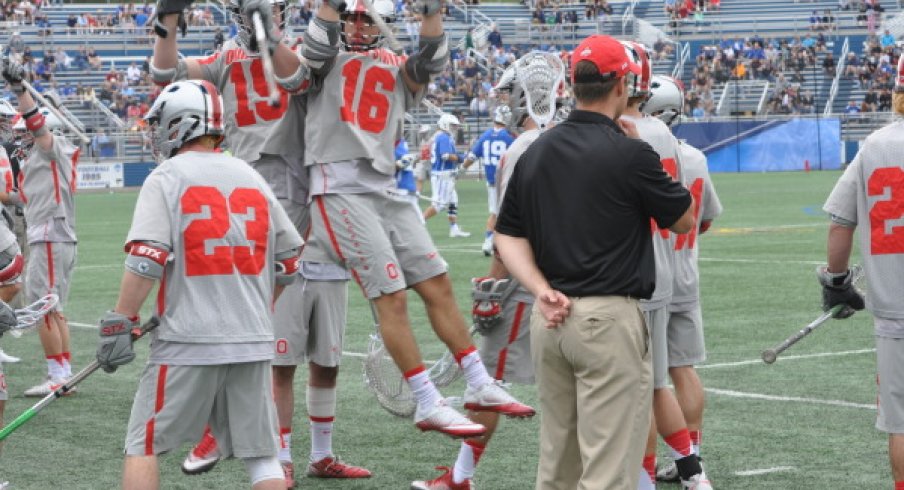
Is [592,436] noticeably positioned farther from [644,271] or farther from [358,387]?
[358,387]

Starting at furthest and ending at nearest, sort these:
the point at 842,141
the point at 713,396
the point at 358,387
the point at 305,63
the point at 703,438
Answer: the point at 842,141 → the point at 358,387 → the point at 713,396 → the point at 703,438 → the point at 305,63

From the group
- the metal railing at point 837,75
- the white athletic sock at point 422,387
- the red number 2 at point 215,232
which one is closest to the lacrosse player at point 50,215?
the white athletic sock at point 422,387

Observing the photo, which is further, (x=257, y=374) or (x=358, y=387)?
(x=358, y=387)

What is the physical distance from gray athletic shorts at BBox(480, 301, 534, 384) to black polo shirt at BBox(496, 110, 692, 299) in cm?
198

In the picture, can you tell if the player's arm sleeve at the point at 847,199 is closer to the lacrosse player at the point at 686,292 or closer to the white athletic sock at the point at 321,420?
the lacrosse player at the point at 686,292

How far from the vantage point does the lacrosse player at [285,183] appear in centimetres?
707

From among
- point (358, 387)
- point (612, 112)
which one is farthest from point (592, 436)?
point (358, 387)

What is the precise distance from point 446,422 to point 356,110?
1.57 meters

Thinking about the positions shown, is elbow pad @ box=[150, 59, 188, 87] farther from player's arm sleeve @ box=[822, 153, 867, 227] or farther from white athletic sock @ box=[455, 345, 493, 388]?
player's arm sleeve @ box=[822, 153, 867, 227]

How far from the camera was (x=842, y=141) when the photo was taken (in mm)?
46344

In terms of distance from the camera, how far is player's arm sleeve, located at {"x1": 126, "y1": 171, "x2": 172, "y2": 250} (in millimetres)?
5520

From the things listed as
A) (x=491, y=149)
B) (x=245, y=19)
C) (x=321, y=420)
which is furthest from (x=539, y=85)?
(x=491, y=149)

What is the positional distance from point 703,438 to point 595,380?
3.51 meters

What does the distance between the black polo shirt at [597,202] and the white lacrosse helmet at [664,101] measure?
2195mm
